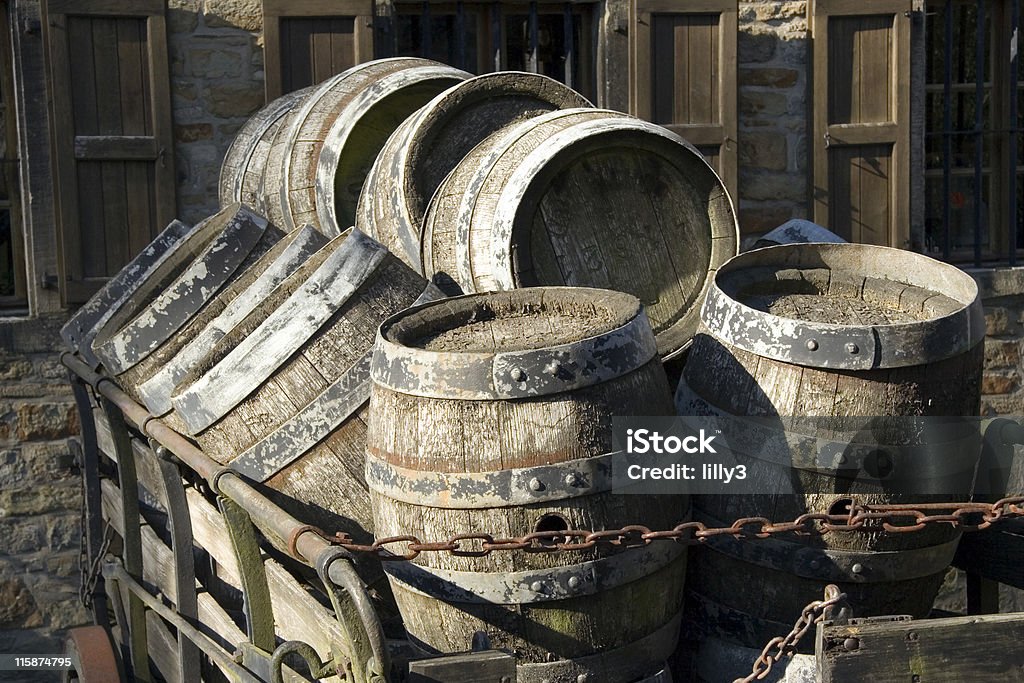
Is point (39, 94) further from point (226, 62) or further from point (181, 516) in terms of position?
point (181, 516)

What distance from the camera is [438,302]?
275 centimetres

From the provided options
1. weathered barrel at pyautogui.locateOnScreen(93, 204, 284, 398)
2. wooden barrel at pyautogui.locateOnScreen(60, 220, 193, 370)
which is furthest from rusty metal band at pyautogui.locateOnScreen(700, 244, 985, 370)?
wooden barrel at pyautogui.locateOnScreen(60, 220, 193, 370)

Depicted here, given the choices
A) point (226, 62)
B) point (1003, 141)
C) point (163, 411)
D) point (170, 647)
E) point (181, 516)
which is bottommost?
point (170, 647)

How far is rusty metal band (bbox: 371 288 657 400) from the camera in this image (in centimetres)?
236

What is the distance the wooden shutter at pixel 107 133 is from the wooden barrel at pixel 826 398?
10.7 feet

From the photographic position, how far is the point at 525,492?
238cm

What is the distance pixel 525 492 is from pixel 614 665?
1.39ft

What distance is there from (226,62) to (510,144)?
254 centimetres

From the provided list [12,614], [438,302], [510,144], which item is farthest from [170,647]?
[12,614]

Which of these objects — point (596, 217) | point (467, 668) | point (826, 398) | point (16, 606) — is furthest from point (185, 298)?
point (16, 606)

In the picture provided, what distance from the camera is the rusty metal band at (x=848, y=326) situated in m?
2.49

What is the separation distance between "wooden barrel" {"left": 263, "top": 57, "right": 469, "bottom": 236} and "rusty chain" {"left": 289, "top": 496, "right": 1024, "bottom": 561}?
6.58 feet

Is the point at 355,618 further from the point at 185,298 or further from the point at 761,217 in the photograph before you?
the point at 761,217

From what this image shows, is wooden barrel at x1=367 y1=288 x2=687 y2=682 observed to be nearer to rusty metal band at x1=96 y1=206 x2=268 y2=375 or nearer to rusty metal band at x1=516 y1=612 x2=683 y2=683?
rusty metal band at x1=516 y1=612 x2=683 y2=683
